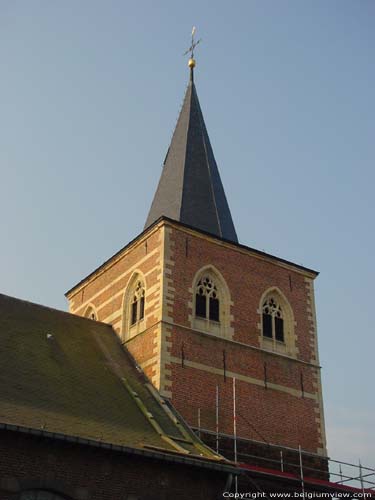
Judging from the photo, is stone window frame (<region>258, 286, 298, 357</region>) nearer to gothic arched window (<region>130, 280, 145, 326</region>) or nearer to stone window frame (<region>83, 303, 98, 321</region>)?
gothic arched window (<region>130, 280, 145, 326</region>)

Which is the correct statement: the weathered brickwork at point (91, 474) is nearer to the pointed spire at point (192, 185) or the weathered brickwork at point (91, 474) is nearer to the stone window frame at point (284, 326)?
the stone window frame at point (284, 326)

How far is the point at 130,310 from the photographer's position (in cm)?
2116

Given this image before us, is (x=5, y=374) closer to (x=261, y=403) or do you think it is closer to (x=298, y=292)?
(x=261, y=403)

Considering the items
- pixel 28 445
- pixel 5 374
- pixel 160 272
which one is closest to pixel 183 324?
pixel 160 272

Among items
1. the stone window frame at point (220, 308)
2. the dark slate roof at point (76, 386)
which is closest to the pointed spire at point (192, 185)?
the stone window frame at point (220, 308)

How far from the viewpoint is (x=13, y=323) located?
18.3 m

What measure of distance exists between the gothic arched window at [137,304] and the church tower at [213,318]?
0.03 meters

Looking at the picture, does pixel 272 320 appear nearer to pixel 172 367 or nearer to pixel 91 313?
pixel 172 367

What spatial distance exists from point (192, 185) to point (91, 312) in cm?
539

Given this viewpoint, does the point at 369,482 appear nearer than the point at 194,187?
Yes

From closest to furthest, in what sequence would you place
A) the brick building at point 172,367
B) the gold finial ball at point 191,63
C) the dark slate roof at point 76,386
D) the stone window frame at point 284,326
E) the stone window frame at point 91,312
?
the brick building at point 172,367 < the dark slate roof at point 76,386 < the stone window frame at point 284,326 < the stone window frame at point 91,312 < the gold finial ball at point 191,63

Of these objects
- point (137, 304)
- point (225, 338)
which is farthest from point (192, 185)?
point (225, 338)

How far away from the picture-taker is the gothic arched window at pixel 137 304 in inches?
808

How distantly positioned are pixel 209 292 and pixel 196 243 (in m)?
1.53
